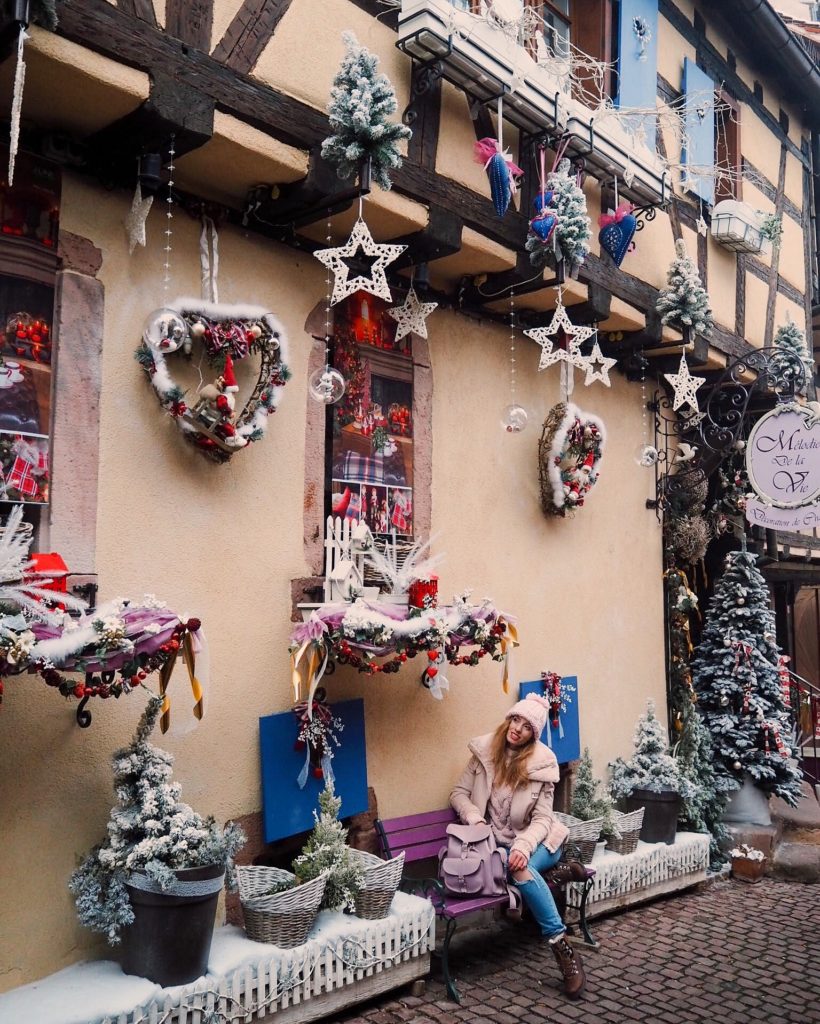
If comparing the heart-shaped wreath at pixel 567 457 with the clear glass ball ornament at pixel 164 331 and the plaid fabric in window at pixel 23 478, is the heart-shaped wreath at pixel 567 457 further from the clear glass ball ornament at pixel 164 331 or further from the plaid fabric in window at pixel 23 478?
the plaid fabric in window at pixel 23 478

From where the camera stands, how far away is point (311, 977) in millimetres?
4133

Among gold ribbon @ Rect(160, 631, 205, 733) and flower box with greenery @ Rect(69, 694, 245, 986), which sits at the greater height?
gold ribbon @ Rect(160, 631, 205, 733)

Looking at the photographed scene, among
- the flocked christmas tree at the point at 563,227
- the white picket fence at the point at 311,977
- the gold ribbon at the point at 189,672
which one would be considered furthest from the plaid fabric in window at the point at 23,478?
the flocked christmas tree at the point at 563,227

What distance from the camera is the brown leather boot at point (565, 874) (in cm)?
516

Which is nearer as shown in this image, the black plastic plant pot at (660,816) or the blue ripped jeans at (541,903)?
the blue ripped jeans at (541,903)

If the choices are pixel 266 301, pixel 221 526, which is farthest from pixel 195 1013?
pixel 266 301

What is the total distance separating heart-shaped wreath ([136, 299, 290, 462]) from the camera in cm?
417

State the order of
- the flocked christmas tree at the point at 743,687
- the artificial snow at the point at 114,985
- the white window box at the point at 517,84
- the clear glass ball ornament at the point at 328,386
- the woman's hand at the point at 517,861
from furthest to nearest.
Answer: the flocked christmas tree at the point at 743,687 → the white window box at the point at 517,84 → the woman's hand at the point at 517,861 → the clear glass ball ornament at the point at 328,386 → the artificial snow at the point at 114,985

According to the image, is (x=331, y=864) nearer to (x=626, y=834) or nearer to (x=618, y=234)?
(x=626, y=834)

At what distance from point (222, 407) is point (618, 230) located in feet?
10.9

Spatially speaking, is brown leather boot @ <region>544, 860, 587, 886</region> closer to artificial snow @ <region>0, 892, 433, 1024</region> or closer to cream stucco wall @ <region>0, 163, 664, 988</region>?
cream stucco wall @ <region>0, 163, 664, 988</region>

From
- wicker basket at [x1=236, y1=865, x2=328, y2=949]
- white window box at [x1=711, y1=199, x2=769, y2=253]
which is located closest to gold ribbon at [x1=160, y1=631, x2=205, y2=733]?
wicker basket at [x1=236, y1=865, x2=328, y2=949]

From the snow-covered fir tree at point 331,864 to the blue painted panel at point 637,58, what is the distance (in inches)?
210

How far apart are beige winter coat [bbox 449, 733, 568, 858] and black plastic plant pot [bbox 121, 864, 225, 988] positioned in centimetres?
181
